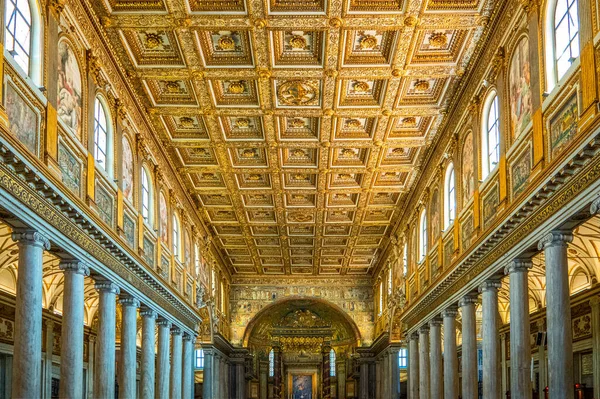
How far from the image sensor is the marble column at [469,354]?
79.9 feet

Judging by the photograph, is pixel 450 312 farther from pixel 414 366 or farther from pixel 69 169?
pixel 69 169

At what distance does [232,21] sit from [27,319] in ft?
28.6

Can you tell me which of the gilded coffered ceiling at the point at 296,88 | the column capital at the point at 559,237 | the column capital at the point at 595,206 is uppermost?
the gilded coffered ceiling at the point at 296,88

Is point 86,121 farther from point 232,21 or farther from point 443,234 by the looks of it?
point 443,234

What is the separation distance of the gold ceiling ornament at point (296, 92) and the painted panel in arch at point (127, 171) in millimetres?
4880

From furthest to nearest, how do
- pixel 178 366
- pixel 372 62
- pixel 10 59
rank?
pixel 178 366 < pixel 372 62 < pixel 10 59

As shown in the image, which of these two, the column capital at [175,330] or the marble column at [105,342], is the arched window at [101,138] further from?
the column capital at [175,330]

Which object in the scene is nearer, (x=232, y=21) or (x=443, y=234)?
(x=232, y=21)

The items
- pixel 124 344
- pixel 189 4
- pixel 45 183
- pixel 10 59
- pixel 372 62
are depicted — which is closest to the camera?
pixel 10 59

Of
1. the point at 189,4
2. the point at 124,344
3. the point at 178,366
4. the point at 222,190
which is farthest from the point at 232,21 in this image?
the point at 178,366

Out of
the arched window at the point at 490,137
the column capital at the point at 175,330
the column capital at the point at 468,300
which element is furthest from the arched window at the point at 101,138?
the column capital at the point at 175,330

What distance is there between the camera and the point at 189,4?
1934 centimetres

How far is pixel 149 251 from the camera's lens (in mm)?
27625

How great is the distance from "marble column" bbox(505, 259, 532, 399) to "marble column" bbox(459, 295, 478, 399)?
5.20 m
